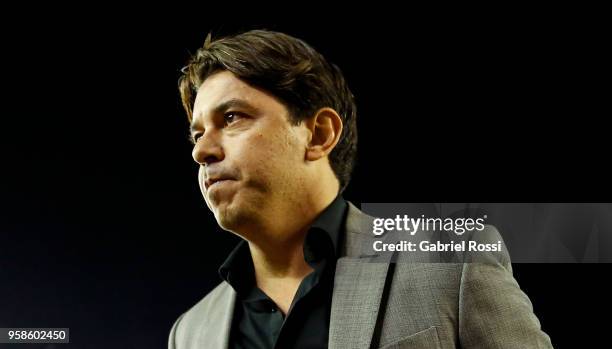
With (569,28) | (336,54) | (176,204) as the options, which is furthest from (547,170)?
(176,204)

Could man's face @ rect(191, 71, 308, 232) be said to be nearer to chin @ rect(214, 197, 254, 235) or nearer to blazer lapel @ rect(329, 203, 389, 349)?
chin @ rect(214, 197, 254, 235)

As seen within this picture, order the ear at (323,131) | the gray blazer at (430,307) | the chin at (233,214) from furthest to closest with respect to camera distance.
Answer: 1. the ear at (323,131)
2. the chin at (233,214)
3. the gray blazer at (430,307)

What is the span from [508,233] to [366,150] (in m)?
0.46

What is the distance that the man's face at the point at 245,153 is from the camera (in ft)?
4.84

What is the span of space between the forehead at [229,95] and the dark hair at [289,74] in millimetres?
15

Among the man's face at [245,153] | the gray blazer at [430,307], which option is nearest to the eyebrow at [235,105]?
the man's face at [245,153]

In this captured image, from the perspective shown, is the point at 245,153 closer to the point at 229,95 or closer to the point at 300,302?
the point at 229,95

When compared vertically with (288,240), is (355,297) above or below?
below

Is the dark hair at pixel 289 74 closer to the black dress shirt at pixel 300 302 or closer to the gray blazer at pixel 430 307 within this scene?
the black dress shirt at pixel 300 302

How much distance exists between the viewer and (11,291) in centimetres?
207

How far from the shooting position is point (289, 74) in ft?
5.20

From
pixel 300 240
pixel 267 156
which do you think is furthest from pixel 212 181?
pixel 300 240

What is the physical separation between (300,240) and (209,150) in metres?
0.32

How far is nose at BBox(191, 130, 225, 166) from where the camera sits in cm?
150
